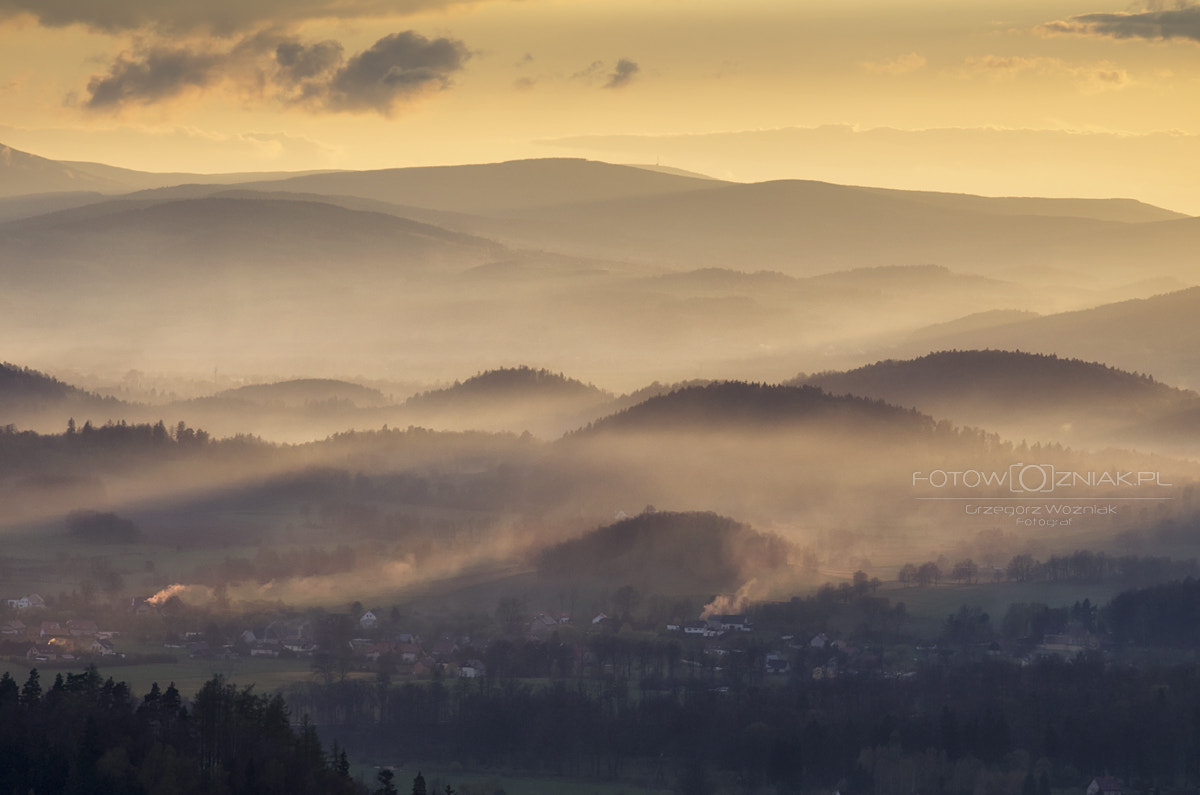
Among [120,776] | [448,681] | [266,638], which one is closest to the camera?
[120,776]

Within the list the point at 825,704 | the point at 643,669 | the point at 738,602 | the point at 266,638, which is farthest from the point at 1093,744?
the point at 266,638

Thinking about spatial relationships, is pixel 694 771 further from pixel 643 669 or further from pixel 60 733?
pixel 60 733

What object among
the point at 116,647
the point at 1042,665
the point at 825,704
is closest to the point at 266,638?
the point at 116,647

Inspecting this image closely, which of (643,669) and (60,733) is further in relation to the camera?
(643,669)

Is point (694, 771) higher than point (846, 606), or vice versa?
point (846, 606)

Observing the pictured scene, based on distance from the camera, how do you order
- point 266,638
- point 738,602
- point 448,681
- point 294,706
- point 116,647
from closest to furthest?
point 294,706 < point 448,681 < point 116,647 < point 266,638 < point 738,602

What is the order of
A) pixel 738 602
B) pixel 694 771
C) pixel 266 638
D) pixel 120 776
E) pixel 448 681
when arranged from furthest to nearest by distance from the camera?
pixel 738 602 < pixel 266 638 < pixel 448 681 < pixel 694 771 < pixel 120 776

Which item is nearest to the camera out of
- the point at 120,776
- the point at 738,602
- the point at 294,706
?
the point at 120,776

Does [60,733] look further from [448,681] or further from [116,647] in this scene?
[116,647]

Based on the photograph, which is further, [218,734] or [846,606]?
[846,606]
